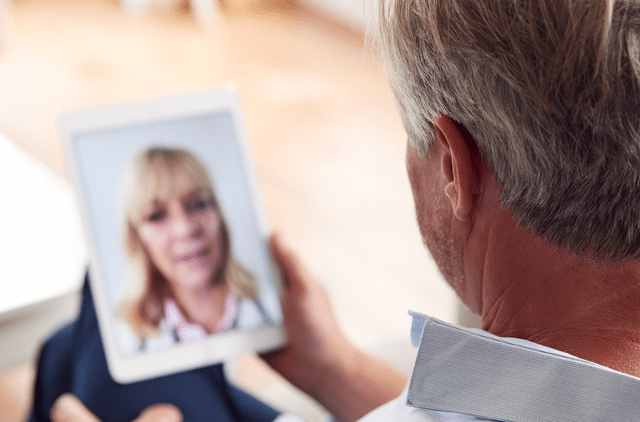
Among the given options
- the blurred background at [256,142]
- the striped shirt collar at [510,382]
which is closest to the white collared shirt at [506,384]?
the striped shirt collar at [510,382]

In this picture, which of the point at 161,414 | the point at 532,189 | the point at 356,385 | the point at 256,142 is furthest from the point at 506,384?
the point at 256,142

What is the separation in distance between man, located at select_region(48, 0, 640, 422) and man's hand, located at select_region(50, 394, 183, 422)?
45cm

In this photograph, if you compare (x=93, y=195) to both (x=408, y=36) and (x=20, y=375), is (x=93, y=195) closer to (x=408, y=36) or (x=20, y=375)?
(x=408, y=36)

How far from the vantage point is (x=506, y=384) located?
0.40 meters

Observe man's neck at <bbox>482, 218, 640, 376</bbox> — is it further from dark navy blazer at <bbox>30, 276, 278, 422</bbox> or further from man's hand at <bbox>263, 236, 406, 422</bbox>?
dark navy blazer at <bbox>30, 276, 278, 422</bbox>

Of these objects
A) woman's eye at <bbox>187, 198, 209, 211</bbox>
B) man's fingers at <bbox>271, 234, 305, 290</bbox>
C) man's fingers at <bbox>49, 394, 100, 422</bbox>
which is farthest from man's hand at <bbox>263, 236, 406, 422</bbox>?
man's fingers at <bbox>49, 394, 100, 422</bbox>

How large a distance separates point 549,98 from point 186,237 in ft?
1.91

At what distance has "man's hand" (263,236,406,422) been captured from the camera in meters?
0.84

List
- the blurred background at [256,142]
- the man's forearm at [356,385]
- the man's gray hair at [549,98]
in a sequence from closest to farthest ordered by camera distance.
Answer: the man's gray hair at [549,98] < the man's forearm at [356,385] < the blurred background at [256,142]

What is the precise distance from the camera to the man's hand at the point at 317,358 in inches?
33.0

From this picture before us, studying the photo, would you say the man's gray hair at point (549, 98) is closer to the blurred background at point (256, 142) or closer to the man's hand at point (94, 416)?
the blurred background at point (256, 142)

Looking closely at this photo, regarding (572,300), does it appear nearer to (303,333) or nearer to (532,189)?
(532,189)

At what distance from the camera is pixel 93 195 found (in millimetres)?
830

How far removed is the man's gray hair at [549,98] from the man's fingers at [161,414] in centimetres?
59
